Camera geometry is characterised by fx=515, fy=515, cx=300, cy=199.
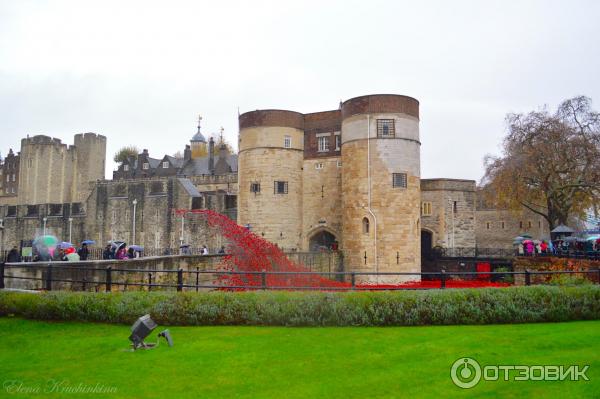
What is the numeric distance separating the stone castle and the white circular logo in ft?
69.5

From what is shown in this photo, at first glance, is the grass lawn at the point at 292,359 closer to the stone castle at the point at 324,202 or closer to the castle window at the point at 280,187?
the stone castle at the point at 324,202

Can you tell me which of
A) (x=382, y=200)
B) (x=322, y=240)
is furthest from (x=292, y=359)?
(x=322, y=240)

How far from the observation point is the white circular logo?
691 centimetres

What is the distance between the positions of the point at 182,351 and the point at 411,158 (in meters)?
23.5

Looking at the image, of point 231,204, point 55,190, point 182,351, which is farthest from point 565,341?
point 55,190

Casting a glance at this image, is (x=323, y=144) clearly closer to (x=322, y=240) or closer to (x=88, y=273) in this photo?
(x=322, y=240)

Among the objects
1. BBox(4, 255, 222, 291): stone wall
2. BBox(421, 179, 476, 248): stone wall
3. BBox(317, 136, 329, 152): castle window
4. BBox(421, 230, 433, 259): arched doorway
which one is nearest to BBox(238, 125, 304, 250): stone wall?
BBox(317, 136, 329, 152): castle window

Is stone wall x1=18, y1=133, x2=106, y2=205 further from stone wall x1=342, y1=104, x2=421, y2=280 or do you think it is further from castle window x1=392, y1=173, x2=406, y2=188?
castle window x1=392, y1=173, x2=406, y2=188

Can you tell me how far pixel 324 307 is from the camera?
36.2 feet

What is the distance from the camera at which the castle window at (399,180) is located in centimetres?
2941

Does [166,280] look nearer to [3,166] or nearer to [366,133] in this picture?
[366,133]

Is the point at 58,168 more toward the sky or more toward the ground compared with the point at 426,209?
more toward the sky

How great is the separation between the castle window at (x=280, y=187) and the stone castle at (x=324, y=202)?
6 cm

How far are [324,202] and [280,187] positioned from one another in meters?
3.12
